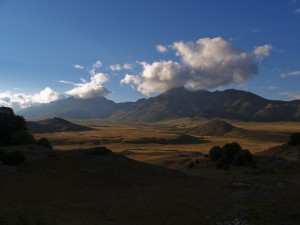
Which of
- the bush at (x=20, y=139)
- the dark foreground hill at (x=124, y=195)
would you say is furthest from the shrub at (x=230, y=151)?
the bush at (x=20, y=139)

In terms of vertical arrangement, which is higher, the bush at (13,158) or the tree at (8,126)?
the tree at (8,126)

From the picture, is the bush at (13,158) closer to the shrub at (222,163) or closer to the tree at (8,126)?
the tree at (8,126)

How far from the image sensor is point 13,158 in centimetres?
3519

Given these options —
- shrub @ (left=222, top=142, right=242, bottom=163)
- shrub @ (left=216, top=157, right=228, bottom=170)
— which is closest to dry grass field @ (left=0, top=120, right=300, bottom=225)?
shrub @ (left=216, top=157, right=228, bottom=170)

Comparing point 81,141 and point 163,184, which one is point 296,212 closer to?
point 163,184

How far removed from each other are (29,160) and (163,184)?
13.8 m

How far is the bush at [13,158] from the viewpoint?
35.0 m

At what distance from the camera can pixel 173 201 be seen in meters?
26.4

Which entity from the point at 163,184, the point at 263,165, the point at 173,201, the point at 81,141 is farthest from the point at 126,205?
the point at 81,141

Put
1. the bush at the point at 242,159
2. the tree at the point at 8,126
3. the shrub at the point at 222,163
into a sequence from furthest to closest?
the tree at the point at 8,126 → the shrub at the point at 222,163 → the bush at the point at 242,159

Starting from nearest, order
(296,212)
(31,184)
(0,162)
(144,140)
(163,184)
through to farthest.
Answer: (296,212) < (31,184) < (163,184) < (0,162) < (144,140)

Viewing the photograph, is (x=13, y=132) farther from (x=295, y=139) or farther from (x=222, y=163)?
(x=295, y=139)

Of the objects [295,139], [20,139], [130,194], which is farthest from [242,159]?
[20,139]

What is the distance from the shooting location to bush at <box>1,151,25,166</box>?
35000 millimetres
